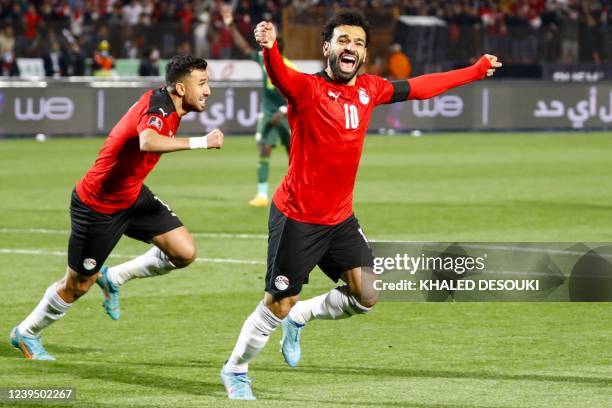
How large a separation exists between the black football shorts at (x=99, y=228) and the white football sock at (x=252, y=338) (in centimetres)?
157

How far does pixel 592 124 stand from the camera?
109ft

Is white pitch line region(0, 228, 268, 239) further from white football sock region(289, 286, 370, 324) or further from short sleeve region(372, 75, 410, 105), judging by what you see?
short sleeve region(372, 75, 410, 105)

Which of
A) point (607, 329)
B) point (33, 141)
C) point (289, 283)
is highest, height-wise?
point (289, 283)

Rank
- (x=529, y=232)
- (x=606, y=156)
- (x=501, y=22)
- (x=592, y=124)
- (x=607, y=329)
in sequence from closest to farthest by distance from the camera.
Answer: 1. (x=607, y=329)
2. (x=529, y=232)
3. (x=606, y=156)
4. (x=592, y=124)
5. (x=501, y=22)

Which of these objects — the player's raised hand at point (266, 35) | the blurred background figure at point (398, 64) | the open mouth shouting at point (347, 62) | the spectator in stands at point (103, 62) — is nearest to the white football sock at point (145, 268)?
the open mouth shouting at point (347, 62)

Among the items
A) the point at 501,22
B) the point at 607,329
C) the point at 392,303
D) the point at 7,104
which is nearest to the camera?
the point at 607,329

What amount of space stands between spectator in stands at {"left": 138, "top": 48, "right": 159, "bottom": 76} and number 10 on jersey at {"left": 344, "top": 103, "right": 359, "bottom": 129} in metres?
28.0

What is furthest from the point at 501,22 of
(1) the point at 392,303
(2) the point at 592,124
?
(1) the point at 392,303

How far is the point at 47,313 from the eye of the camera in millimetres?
9023

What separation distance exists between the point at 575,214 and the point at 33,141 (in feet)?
51.4

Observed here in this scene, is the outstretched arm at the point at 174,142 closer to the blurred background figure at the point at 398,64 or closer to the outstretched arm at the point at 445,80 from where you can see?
the outstretched arm at the point at 445,80

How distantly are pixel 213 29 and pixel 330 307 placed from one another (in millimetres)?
30309

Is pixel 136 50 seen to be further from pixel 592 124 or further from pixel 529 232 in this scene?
pixel 529 232

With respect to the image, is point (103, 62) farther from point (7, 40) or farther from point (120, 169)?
point (120, 169)
